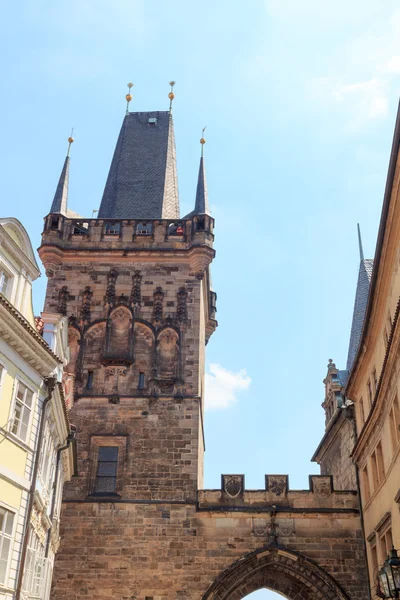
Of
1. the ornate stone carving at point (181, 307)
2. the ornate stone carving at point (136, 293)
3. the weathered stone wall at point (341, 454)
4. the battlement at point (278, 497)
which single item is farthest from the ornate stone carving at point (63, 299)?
the weathered stone wall at point (341, 454)

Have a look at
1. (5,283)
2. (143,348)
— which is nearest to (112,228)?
(143,348)

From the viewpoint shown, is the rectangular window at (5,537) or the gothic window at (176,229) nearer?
the rectangular window at (5,537)

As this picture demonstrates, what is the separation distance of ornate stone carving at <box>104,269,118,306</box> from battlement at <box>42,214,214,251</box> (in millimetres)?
915

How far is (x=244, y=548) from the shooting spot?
1770 cm

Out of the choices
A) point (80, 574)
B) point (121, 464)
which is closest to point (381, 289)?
point (121, 464)

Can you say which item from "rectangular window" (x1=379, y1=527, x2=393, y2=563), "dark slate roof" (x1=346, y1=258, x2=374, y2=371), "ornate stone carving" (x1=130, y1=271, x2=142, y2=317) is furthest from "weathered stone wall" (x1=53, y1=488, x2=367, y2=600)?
"dark slate roof" (x1=346, y1=258, x2=374, y2=371)

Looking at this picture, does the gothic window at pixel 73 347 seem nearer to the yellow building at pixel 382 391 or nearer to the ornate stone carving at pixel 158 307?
the ornate stone carving at pixel 158 307

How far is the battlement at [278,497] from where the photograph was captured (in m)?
18.2

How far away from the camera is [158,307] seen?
21.3m

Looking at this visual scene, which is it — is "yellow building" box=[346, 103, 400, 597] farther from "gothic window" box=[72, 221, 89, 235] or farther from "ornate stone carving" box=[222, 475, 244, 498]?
"gothic window" box=[72, 221, 89, 235]

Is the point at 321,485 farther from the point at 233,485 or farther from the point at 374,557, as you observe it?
the point at 374,557

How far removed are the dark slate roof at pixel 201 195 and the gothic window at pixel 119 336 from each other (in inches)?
173

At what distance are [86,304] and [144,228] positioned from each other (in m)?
3.33

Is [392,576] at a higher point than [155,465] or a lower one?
lower
